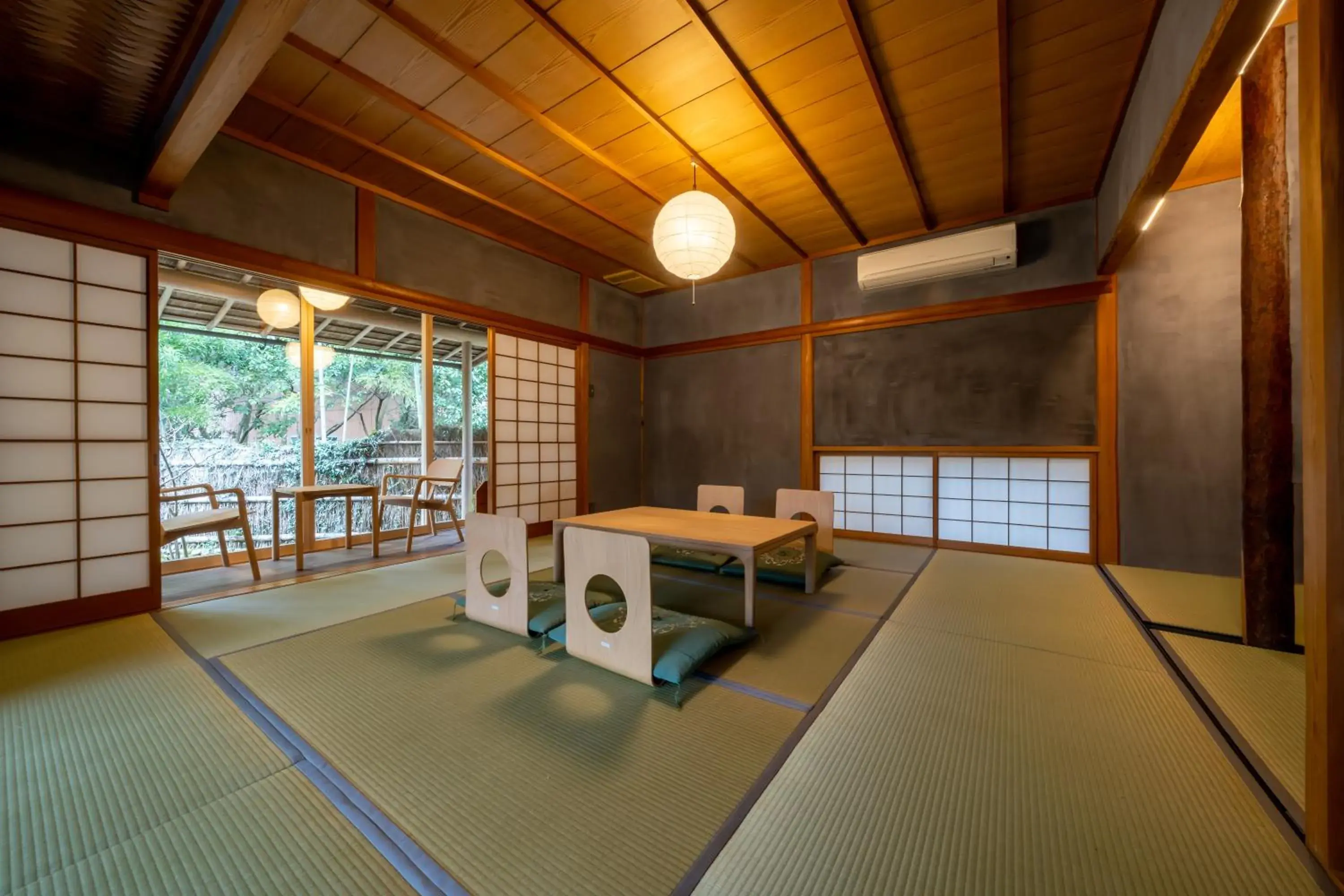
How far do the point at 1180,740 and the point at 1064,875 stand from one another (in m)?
0.84

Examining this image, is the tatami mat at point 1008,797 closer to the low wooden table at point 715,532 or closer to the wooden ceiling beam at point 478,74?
the low wooden table at point 715,532

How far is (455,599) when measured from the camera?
2846mm

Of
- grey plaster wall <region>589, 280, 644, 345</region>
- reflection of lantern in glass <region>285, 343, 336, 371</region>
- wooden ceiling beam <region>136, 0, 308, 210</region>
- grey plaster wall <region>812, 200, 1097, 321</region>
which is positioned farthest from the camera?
grey plaster wall <region>589, 280, 644, 345</region>

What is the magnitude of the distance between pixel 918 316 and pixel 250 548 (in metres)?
5.37

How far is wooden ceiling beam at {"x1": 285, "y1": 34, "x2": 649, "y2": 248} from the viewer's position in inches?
92.2

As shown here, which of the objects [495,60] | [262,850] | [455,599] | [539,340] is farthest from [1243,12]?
[539,340]

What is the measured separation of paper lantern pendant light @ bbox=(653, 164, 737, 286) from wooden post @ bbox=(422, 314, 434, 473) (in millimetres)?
3150

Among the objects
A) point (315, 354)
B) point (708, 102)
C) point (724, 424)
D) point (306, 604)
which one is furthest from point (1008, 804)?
point (315, 354)

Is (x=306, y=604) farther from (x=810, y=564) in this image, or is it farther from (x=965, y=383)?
(x=965, y=383)

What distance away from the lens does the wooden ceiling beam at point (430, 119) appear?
92.2 inches

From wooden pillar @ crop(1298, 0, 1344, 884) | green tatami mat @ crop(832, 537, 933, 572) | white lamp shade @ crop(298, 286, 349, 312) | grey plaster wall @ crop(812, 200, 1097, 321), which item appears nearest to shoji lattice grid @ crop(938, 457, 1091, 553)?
green tatami mat @ crop(832, 537, 933, 572)

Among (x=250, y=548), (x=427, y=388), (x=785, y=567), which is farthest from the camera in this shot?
(x=427, y=388)

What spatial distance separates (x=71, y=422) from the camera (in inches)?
99.7

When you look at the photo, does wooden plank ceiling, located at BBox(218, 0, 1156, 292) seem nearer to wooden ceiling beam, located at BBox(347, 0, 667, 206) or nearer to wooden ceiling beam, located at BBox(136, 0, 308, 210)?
wooden ceiling beam, located at BBox(347, 0, 667, 206)
